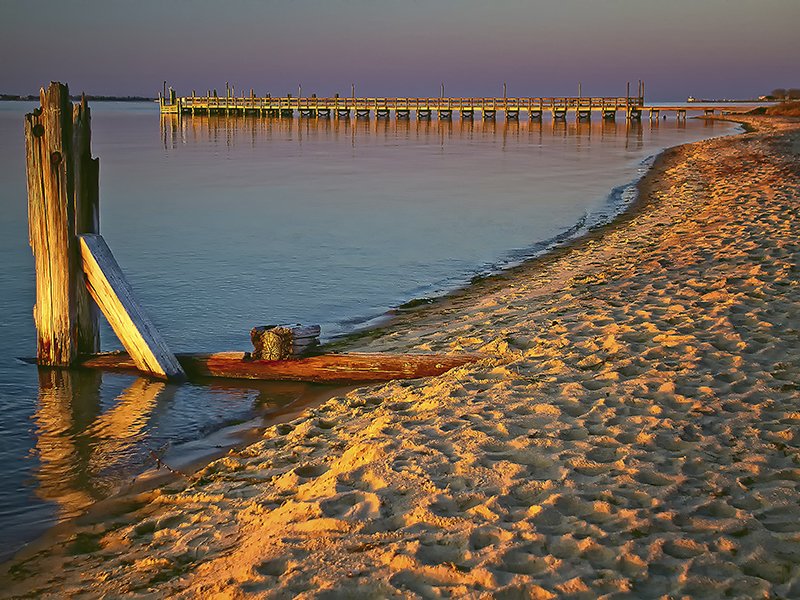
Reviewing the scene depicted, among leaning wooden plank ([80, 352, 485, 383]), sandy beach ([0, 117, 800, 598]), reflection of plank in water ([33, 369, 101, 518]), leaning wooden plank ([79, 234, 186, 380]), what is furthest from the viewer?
leaning wooden plank ([79, 234, 186, 380])

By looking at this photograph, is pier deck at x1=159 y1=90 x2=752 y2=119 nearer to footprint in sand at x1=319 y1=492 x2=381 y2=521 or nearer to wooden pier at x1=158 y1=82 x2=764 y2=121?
wooden pier at x1=158 y1=82 x2=764 y2=121

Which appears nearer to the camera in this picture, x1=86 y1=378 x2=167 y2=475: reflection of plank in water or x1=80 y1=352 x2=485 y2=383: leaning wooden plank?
x1=86 y1=378 x2=167 y2=475: reflection of plank in water

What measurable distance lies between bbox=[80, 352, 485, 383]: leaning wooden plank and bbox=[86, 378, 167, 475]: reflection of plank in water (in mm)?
330

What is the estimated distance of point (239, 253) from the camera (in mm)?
15102

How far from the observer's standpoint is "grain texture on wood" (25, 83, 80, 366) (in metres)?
6.64

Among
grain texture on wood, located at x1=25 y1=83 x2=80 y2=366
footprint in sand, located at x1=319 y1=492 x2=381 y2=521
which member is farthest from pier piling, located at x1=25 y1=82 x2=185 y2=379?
Answer: footprint in sand, located at x1=319 y1=492 x2=381 y2=521

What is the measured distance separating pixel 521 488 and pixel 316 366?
10.3ft

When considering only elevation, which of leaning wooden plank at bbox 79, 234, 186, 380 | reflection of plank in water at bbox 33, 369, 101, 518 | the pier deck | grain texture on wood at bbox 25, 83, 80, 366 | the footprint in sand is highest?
the pier deck

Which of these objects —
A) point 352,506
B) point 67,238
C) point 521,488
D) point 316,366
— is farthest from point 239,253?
point 521,488

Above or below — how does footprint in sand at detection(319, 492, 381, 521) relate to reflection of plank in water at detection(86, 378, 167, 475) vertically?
above

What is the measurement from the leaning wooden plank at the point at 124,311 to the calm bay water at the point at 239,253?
0.22 metres

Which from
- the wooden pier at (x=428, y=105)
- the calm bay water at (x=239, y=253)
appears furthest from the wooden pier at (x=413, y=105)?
the calm bay water at (x=239, y=253)

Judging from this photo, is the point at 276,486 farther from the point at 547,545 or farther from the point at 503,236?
the point at 503,236

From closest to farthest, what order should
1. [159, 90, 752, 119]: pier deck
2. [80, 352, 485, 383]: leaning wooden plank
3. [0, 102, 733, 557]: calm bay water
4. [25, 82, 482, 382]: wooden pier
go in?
[0, 102, 733, 557]: calm bay water → [80, 352, 485, 383]: leaning wooden plank → [25, 82, 482, 382]: wooden pier → [159, 90, 752, 119]: pier deck
